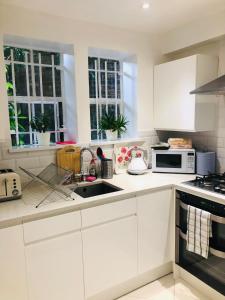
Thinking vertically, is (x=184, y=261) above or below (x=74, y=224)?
below

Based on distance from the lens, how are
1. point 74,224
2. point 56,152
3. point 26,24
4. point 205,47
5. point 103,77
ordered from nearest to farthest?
point 74,224 < point 26,24 < point 56,152 < point 205,47 < point 103,77

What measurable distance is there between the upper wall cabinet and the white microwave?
25 cm

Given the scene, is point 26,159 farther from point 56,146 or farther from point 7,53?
point 7,53

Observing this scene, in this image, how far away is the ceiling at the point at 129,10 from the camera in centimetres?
197

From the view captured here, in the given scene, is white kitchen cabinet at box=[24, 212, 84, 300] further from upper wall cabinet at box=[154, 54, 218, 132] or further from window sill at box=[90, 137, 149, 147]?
upper wall cabinet at box=[154, 54, 218, 132]

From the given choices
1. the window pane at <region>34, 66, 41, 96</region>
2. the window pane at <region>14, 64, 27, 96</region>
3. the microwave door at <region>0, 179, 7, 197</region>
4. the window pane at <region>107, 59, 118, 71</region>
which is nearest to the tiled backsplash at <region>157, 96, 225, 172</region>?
the window pane at <region>107, 59, 118, 71</region>

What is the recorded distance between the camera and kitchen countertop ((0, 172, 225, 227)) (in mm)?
1603

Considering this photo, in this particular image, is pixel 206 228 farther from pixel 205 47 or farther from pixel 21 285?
pixel 205 47

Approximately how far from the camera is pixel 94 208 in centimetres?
183

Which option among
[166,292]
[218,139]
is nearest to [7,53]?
[218,139]

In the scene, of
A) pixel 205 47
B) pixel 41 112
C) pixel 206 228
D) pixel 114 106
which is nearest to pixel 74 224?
pixel 206 228

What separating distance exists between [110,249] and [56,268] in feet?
1.42

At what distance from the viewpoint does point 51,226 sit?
1670 millimetres

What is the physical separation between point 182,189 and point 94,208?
784mm
